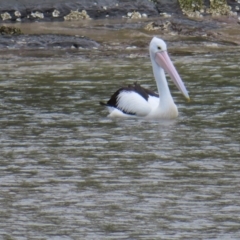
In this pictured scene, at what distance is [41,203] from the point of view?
25.4 feet

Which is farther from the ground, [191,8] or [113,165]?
[191,8]

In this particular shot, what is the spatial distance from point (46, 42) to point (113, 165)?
37.8ft

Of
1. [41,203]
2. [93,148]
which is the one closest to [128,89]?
[93,148]

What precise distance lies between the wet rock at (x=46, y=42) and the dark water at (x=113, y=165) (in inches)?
197

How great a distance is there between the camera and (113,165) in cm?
910

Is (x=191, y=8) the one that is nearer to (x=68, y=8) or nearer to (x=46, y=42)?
(x=68, y=8)

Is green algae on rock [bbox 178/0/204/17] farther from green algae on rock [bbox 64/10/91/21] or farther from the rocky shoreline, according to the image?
green algae on rock [bbox 64/10/91/21]

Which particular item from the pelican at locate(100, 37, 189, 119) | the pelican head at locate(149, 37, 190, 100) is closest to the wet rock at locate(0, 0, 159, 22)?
the pelican head at locate(149, 37, 190, 100)

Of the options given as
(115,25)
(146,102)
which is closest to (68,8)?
(115,25)

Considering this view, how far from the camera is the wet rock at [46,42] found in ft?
66.0

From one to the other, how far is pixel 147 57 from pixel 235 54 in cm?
176

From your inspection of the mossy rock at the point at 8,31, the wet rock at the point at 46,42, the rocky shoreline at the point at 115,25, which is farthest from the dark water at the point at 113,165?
the mossy rock at the point at 8,31

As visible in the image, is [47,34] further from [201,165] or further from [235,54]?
[201,165]

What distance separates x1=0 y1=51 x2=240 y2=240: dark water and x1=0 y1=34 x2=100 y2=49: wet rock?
197 inches
